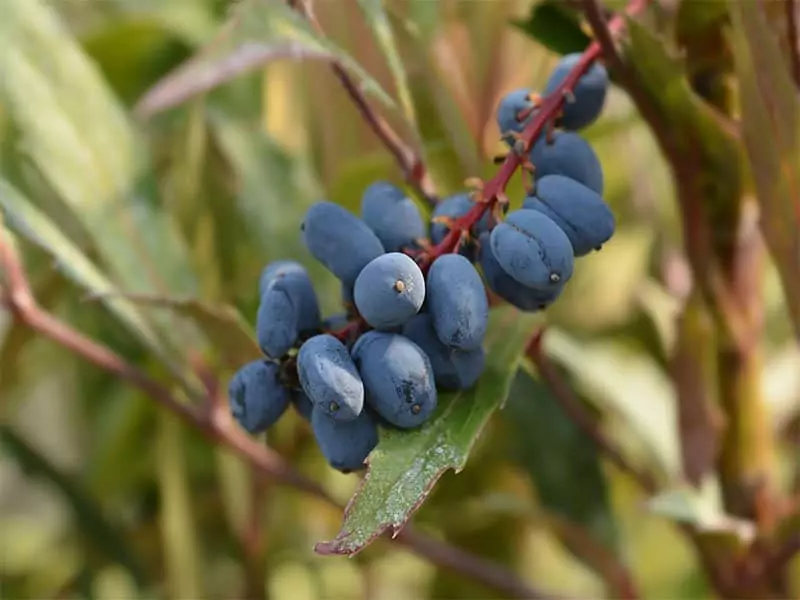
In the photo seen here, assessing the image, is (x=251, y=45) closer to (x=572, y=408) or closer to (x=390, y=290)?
(x=390, y=290)

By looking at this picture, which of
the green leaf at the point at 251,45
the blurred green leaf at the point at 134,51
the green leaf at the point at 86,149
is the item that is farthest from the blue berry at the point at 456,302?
the blurred green leaf at the point at 134,51

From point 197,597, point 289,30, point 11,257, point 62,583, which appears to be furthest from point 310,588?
point 289,30

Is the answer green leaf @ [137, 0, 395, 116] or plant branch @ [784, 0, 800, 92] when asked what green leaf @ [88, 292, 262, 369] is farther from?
plant branch @ [784, 0, 800, 92]

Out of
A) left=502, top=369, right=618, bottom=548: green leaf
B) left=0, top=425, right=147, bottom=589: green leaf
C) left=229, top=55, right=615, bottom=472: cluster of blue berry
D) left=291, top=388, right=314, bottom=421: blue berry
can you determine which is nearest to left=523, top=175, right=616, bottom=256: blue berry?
left=229, top=55, right=615, bottom=472: cluster of blue berry

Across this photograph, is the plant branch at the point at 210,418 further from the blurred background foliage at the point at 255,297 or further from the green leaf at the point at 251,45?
the green leaf at the point at 251,45

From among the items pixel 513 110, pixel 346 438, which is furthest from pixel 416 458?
pixel 513 110
